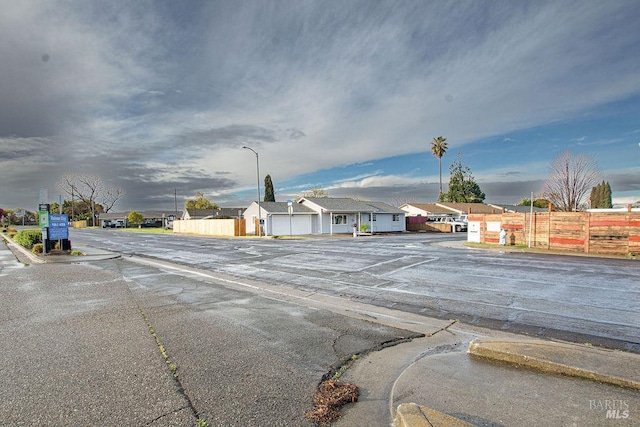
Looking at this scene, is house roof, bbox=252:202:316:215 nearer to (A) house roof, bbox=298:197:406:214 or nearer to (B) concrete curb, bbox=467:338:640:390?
(A) house roof, bbox=298:197:406:214

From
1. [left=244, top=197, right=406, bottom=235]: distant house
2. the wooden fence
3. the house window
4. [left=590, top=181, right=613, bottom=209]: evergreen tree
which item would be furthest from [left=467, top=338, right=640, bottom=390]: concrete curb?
[left=590, top=181, right=613, bottom=209]: evergreen tree

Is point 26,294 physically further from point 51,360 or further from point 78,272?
point 51,360

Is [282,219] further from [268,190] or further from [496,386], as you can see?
[496,386]

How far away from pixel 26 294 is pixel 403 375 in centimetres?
973

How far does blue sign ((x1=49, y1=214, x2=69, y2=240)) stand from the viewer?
63.9 feet

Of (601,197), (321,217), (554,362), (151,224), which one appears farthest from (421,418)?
(151,224)

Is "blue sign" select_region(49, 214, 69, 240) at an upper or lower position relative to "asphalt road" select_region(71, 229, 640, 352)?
upper

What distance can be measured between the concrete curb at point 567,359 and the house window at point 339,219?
41465mm

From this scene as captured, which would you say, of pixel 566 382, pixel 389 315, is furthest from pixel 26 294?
pixel 566 382

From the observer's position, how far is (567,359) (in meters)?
4.54

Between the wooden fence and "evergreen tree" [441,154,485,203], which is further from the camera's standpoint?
"evergreen tree" [441,154,485,203]

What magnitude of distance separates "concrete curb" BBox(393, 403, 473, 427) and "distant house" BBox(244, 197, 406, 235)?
39258mm

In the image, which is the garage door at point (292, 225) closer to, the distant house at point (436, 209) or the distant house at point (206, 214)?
the distant house at point (436, 209)

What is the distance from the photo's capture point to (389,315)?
7.54 meters
